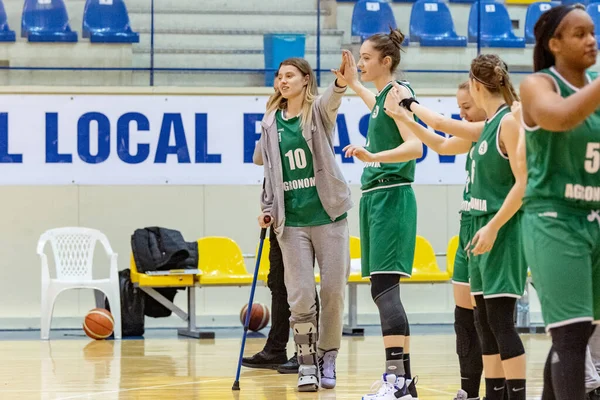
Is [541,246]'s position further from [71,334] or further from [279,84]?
[71,334]

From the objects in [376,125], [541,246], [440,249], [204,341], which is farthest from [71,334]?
[541,246]

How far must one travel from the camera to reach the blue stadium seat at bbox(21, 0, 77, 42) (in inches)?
433

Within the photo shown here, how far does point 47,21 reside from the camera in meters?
11.1

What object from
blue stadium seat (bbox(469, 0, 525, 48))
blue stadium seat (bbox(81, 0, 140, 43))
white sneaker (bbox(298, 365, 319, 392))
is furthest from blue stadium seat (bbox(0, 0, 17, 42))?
white sneaker (bbox(298, 365, 319, 392))

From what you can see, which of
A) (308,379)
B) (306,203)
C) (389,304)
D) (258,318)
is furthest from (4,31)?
(389,304)

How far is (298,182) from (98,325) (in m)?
4.15

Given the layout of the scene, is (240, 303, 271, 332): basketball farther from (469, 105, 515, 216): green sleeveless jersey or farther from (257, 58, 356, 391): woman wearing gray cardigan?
(469, 105, 515, 216): green sleeveless jersey

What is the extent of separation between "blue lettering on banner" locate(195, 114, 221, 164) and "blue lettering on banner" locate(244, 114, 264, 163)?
0.31 metres

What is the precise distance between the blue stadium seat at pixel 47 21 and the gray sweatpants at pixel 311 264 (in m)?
6.17

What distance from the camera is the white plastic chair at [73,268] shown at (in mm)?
9469

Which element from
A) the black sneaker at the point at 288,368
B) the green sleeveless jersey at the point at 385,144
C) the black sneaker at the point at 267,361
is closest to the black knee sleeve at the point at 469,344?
the green sleeveless jersey at the point at 385,144

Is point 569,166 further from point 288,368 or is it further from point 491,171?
point 288,368

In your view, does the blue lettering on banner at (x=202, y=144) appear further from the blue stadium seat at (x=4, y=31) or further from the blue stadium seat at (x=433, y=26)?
the blue stadium seat at (x=433, y=26)

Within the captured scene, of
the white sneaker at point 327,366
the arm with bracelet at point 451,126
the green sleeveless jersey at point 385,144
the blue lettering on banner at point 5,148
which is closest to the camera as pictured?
the arm with bracelet at point 451,126
